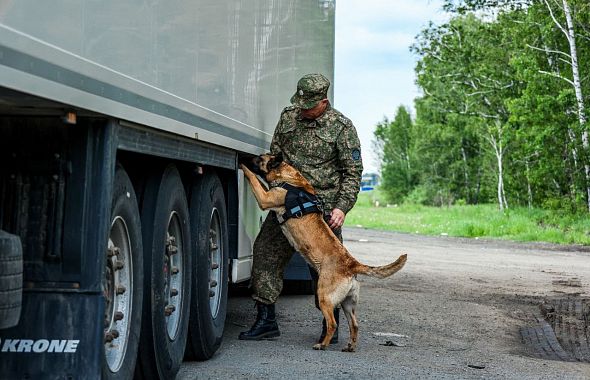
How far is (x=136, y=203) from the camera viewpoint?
5918 millimetres

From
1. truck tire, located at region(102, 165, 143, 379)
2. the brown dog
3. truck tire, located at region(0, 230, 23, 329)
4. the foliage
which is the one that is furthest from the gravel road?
the foliage

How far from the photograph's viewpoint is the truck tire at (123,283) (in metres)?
5.52

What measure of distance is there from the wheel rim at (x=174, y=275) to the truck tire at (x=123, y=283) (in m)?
0.91

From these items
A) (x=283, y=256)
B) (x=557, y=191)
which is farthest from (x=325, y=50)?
(x=557, y=191)

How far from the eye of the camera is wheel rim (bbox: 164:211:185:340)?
6892 mm

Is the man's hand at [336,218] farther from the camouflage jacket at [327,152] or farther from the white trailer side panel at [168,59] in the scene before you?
the white trailer side panel at [168,59]

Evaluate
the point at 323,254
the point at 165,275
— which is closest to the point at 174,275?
the point at 165,275

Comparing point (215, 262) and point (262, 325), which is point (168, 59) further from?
point (262, 325)

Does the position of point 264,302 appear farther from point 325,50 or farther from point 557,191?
point 557,191

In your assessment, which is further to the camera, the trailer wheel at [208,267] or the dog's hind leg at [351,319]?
the dog's hind leg at [351,319]

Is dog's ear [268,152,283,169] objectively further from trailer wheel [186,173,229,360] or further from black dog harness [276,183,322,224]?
trailer wheel [186,173,229,360]

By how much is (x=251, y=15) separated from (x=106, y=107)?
3.88 m

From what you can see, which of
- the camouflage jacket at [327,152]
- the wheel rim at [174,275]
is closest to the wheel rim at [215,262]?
the wheel rim at [174,275]

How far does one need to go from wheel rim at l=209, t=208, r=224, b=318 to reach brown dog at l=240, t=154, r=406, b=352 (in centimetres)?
49
